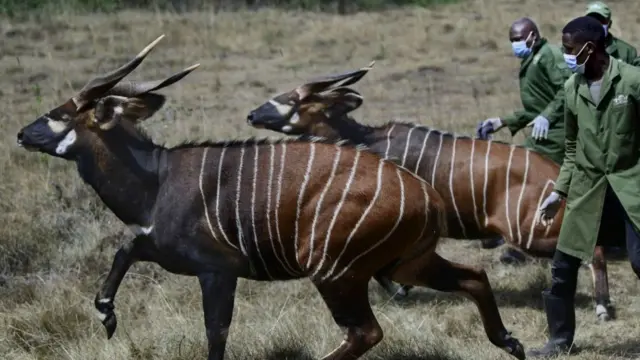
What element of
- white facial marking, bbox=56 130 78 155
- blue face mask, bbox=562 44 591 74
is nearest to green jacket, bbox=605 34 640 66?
blue face mask, bbox=562 44 591 74

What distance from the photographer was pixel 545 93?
8.26 metres

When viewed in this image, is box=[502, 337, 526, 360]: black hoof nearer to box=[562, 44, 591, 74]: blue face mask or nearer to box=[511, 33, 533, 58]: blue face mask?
box=[562, 44, 591, 74]: blue face mask

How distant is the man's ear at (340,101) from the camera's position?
820cm

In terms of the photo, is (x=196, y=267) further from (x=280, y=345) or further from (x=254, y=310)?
(x=254, y=310)

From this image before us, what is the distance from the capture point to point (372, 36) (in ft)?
55.6

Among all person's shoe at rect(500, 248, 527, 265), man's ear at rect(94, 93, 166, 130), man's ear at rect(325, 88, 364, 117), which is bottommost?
person's shoe at rect(500, 248, 527, 265)

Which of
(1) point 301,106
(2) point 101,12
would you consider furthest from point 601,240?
(2) point 101,12

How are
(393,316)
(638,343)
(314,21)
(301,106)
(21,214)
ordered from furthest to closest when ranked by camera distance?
(314,21), (21,214), (301,106), (393,316), (638,343)

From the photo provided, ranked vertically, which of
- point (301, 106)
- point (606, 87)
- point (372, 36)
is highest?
point (606, 87)

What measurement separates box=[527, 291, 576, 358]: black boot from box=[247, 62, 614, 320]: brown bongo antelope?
96 cm

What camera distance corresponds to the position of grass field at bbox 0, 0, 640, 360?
266 inches

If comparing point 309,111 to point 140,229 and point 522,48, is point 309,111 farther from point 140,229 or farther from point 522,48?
point 140,229

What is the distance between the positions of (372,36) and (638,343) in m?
10.6

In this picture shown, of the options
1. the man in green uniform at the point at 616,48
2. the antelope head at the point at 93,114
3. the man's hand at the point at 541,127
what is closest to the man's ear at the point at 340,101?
the man's hand at the point at 541,127
